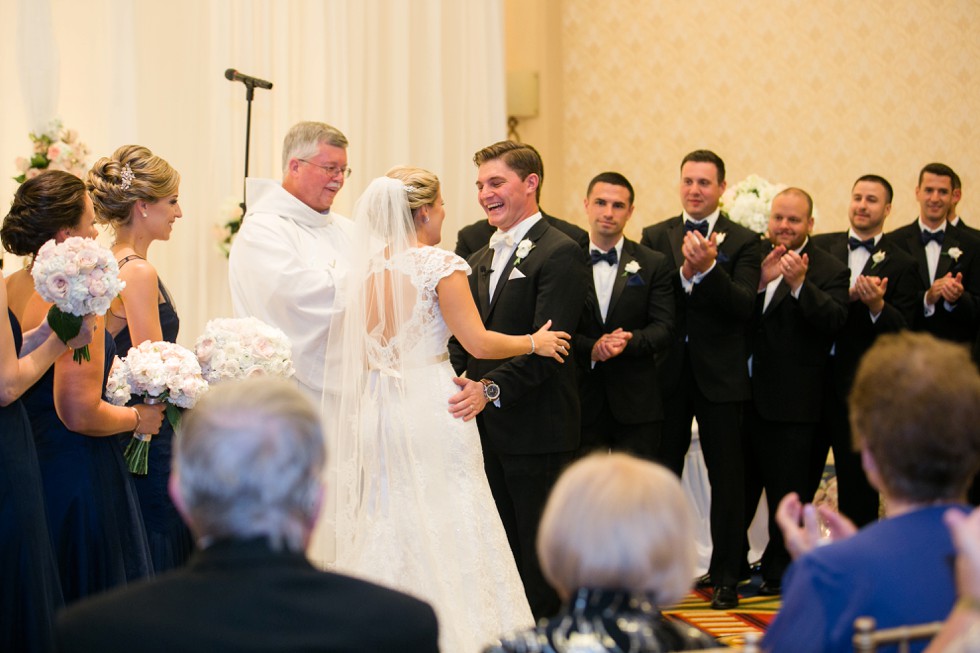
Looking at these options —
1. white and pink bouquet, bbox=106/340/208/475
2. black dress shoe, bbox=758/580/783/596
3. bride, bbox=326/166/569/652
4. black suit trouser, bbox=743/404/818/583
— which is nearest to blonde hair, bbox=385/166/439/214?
bride, bbox=326/166/569/652

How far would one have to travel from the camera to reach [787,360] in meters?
5.85

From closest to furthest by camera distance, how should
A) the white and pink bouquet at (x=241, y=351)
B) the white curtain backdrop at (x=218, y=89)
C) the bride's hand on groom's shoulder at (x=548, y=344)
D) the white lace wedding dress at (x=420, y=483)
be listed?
the white and pink bouquet at (x=241, y=351), the white lace wedding dress at (x=420, y=483), the bride's hand on groom's shoulder at (x=548, y=344), the white curtain backdrop at (x=218, y=89)

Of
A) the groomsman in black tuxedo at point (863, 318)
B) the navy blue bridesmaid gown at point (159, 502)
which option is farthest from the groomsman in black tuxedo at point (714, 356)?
the navy blue bridesmaid gown at point (159, 502)

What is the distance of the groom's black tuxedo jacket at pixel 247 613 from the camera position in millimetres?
1604

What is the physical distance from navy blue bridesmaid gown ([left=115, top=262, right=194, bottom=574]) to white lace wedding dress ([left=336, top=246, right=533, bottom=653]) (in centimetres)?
63

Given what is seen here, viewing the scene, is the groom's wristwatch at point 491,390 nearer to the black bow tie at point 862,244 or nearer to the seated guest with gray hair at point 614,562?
the seated guest with gray hair at point 614,562

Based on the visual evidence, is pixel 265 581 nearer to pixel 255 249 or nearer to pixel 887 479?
pixel 887 479

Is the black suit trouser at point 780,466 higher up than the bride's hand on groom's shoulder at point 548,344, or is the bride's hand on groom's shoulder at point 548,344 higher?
the bride's hand on groom's shoulder at point 548,344

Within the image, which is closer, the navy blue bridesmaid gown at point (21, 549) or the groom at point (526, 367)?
the navy blue bridesmaid gown at point (21, 549)

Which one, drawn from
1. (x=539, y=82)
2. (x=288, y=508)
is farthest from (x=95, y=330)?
(x=539, y=82)

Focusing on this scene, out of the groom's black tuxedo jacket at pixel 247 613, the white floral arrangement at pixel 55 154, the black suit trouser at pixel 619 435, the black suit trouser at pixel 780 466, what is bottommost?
the black suit trouser at pixel 780 466

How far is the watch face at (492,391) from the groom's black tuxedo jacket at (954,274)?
2830 millimetres

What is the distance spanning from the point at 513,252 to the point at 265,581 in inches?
125

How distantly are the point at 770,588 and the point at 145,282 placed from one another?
3.57m
